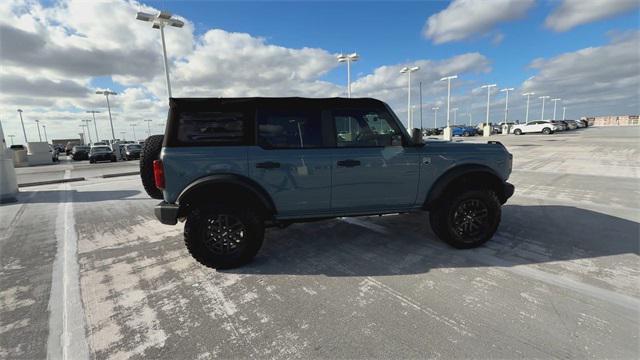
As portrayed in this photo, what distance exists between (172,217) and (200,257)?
0.54m

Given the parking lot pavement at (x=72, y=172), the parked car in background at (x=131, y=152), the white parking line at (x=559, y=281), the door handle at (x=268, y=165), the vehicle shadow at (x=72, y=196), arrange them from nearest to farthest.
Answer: the white parking line at (x=559, y=281)
the door handle at (x=268, y=165)
the vehicle shadow at (x=72, y=196)
the parking lot pavement at (x=72, y=172)
the parked car in background at (x=131, y=152)

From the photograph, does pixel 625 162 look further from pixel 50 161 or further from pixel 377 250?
pixel 50 161

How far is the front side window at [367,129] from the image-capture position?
3.79 meters

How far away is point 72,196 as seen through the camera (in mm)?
8266

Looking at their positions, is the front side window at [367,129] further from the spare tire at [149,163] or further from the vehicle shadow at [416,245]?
the spare tire at [149,163]

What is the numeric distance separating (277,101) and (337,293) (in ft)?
7.32

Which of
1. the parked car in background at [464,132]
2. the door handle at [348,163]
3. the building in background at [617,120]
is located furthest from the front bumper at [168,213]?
the building in background at [617,120]

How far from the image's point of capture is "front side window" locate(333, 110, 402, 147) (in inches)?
149

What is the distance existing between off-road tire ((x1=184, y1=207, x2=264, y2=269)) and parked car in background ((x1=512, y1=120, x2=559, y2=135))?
141ft

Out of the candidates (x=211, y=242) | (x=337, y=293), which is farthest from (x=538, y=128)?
(x=211, y=242)

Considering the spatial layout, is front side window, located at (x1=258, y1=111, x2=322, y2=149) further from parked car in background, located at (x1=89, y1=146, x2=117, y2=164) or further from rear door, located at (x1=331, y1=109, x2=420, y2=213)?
parked car in background, located at (x1=89, y1=146, x2=117, y2=164)

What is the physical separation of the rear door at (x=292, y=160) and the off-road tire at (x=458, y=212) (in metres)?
1.47

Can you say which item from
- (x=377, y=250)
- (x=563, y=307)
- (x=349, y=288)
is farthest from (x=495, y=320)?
(x=377, y=250)

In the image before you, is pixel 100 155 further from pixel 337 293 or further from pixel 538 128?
pixel 538 128
